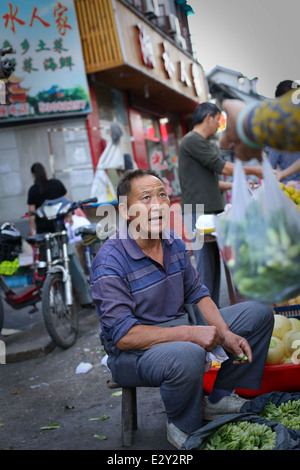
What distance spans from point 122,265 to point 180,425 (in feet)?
2.86

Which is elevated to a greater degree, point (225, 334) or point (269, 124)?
point (269, 124)

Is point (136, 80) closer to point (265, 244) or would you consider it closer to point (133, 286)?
point (133, 286)

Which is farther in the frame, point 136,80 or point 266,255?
point 136,80

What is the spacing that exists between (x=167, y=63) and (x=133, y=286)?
11.1 metres

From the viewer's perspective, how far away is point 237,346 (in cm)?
264

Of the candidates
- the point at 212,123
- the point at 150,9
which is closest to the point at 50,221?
the point at 212,123

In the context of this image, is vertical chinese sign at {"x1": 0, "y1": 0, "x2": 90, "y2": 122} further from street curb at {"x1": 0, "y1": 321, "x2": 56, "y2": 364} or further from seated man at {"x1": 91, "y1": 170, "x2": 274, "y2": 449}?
seated man at {"x1": 91, "y1": 170, "x2": 274, "y2": 449}

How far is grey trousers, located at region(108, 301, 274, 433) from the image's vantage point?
7.65 feet

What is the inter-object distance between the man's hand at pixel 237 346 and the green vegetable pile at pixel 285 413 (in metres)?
0.30

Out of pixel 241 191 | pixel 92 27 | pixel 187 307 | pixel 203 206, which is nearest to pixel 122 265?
pixel 187 307

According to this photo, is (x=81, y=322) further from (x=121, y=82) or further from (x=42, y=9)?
(x=121, y=82)

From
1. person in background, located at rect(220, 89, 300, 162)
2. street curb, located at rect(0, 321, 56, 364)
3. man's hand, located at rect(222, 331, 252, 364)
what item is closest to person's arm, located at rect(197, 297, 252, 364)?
man's hand, located at rect(222, 331, 252, 364)

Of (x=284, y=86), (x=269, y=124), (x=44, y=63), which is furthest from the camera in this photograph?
(x=44, y=63)

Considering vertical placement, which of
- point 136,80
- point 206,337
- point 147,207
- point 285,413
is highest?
point 136,80
